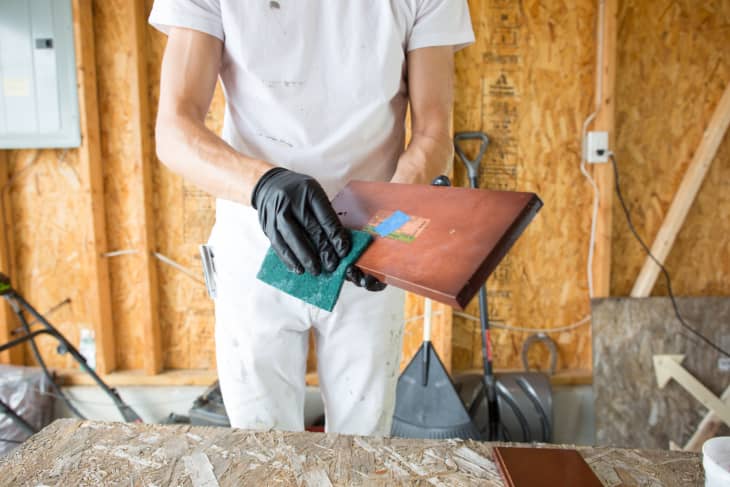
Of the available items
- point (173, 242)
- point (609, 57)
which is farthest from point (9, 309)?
point (609, 57)

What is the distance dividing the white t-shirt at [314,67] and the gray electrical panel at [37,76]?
61.5 inches

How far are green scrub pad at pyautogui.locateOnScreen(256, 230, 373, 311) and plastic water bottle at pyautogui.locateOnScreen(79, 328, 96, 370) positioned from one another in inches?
80.7

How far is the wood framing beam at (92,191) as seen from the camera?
91.0 inches

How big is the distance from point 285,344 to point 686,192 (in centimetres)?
221

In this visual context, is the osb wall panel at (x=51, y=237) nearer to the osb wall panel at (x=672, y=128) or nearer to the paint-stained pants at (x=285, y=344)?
the paint-stained pants at (x=285, y=344)

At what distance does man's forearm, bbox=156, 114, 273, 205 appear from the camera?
3.11 feet

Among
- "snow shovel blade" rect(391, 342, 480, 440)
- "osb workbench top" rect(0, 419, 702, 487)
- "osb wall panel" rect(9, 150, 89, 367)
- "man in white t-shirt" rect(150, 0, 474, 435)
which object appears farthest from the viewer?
"osb wall panel" rect(9, 150, 89, 367)

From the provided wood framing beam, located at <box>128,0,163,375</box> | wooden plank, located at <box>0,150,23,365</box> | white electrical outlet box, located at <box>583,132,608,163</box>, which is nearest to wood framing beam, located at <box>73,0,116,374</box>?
wood framing beam, located at <box>128,0,163,375</box>

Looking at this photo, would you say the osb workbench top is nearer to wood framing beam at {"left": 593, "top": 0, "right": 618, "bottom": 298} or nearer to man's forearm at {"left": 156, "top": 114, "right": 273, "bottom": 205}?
man's forearm at {"left": 156, "top": 114, "right": 273, "bottom": 205}

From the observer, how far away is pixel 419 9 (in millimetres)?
1135

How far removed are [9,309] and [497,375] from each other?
8.05 ft

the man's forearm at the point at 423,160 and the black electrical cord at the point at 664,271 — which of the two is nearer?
the man's forearm at the point at 423,160

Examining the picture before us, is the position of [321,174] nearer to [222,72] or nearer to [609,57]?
[222,72]

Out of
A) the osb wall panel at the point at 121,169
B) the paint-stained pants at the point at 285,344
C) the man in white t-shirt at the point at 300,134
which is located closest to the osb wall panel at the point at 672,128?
the man in white t-shirt at the point at 300,134
